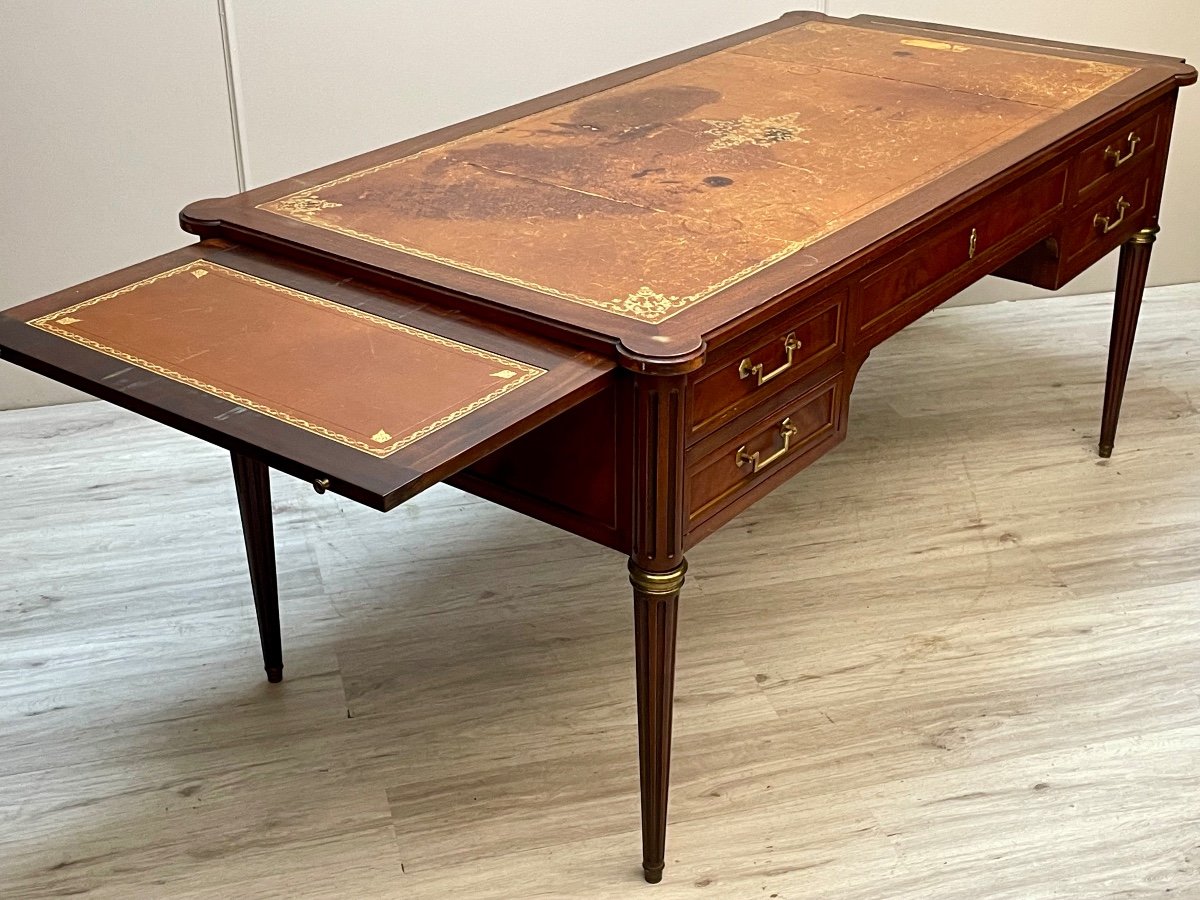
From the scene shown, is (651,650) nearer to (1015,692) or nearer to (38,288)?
(1015,692)

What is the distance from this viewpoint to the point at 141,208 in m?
3.28

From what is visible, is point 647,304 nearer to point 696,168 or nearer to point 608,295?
point 608,295

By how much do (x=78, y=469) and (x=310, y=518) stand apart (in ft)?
1.94

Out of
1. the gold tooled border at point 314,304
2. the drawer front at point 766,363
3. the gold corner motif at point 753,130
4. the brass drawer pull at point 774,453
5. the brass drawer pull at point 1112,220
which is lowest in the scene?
the brass drawer pull at point 774,453

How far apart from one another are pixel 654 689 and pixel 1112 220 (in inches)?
59.5

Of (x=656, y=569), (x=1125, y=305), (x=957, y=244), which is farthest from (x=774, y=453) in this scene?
(x=1125, y=305)

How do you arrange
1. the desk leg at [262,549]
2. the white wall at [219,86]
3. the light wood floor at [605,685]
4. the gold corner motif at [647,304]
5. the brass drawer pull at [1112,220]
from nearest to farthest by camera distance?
the gold corner motif at [647,304], the light wood floor at [605,685], the desk leg at [262,549], the brass drawer pull at [1112,220], the white wall at [219,86]

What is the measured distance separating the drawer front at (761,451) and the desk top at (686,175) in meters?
0.19

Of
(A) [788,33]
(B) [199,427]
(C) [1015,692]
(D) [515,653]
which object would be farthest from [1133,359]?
(B) [199,427]

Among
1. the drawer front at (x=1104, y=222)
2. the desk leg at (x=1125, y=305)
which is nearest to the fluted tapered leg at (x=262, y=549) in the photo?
the drawer front at (x=1104, y=222)

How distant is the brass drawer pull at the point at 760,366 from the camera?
179cm

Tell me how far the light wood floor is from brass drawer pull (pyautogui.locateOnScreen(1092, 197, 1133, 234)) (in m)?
0.57

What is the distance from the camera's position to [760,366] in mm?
1815

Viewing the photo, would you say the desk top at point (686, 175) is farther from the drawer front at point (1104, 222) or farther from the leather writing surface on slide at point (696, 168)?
the drawer front at point (1104, 222)
